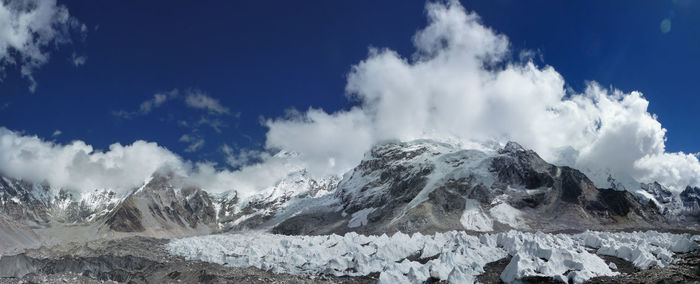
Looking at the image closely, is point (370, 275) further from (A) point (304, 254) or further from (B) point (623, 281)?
(B) point (623, 281)

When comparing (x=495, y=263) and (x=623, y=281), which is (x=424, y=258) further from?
(x=623, y=281)

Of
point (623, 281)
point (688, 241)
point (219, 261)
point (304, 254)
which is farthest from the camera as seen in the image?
point (219, 261)

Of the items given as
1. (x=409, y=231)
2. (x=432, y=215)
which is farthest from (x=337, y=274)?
(x=432, y=215)

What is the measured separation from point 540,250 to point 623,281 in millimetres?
14678

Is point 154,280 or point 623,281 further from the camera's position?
point 154,280

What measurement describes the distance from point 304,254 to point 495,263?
→ 124ft

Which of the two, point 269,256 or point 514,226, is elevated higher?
point 514,226

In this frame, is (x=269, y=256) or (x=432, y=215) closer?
(x=269, y=256)

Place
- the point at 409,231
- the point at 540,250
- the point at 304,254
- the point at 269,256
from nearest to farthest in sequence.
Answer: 1. the point at 540,250
2. the point at 304,254
3. the point at 269,256
4. the point at 409,231

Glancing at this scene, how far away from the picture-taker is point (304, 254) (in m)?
92.8

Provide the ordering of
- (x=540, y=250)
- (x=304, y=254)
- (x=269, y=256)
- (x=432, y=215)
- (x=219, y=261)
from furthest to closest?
(x=432, y=215)
(x=219, y=261)
(x=269, y=256)
(x=304, y=254)
(x=540, y=250)

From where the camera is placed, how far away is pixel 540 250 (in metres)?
65.6

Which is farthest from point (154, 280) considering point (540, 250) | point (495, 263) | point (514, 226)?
point (514, 226)

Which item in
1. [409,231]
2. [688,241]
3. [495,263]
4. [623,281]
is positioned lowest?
[623,281]
